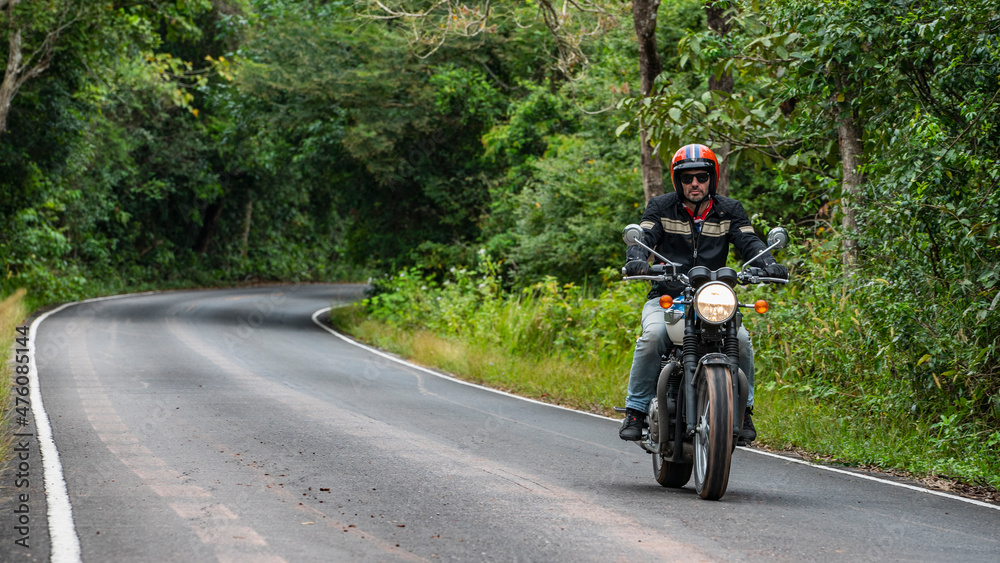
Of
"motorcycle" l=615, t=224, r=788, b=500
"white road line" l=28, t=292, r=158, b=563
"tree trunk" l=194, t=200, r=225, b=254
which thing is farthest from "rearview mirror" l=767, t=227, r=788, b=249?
"tree trunk" l=194, t=200, r=225, b=254

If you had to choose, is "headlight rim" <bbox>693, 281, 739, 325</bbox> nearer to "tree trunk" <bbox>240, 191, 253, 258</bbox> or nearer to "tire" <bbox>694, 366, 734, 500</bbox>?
"tire" <bbox>694, 366, 734, 500</bbox>

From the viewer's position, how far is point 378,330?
24.2 metres

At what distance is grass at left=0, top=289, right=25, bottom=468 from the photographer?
785 cm

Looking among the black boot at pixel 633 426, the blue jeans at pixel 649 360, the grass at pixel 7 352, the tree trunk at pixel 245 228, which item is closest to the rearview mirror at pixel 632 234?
the blue jeans at pixel 649 360

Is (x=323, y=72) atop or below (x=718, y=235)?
atop

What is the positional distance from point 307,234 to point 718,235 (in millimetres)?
55848

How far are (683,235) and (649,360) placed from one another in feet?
2.90

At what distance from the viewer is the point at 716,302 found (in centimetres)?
611

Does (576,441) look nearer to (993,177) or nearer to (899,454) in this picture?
(899,454)

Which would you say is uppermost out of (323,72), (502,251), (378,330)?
(323,72)

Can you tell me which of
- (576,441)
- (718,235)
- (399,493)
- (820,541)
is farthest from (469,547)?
(576,441)

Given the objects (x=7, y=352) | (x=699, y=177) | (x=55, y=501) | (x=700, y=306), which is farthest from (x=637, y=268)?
(x=7, y=352)

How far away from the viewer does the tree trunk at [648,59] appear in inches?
579

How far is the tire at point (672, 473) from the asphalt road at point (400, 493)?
10cm
